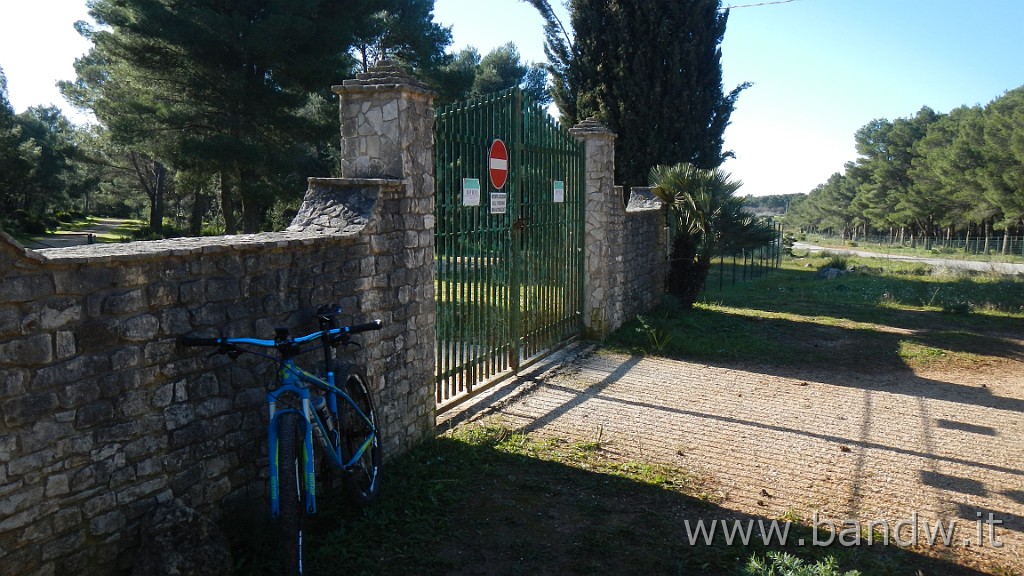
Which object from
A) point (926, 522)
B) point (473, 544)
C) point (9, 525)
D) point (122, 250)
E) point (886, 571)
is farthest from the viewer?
point (926, 522)

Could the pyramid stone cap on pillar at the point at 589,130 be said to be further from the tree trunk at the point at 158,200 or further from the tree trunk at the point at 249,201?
the tree trunk at the point at 158,200

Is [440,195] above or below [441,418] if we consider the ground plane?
above

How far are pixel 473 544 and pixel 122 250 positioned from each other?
2409mm

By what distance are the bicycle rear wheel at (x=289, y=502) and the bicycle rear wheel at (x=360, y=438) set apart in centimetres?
74

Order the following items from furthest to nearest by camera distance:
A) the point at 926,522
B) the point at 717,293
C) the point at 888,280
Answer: the point at 888,280
the point at 717,293
the point at 926,522

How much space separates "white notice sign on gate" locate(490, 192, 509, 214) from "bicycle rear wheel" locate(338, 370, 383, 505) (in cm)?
298

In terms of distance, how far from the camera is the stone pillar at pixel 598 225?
9.79 metres

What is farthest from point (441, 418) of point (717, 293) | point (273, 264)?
point (717, 293)

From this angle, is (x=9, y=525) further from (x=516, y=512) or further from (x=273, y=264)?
(x=516, y=512)

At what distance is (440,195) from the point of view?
6.32 meters

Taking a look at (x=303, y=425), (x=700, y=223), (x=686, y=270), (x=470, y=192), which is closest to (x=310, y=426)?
(x=303, y=425)

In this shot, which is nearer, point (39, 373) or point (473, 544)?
point (39, 373)

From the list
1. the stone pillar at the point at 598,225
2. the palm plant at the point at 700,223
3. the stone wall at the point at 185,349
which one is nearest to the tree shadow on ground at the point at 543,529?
the stone wall at the point at 185,349

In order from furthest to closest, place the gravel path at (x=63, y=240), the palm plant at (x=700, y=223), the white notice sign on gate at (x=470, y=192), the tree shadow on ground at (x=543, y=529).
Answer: the gravel path at (x=63, y=240) → the palm plant at (x=700, y=223) → the white notice sign on gate at (x=470, y=192) → the tree shadow on ground at (x=543, y=529)
